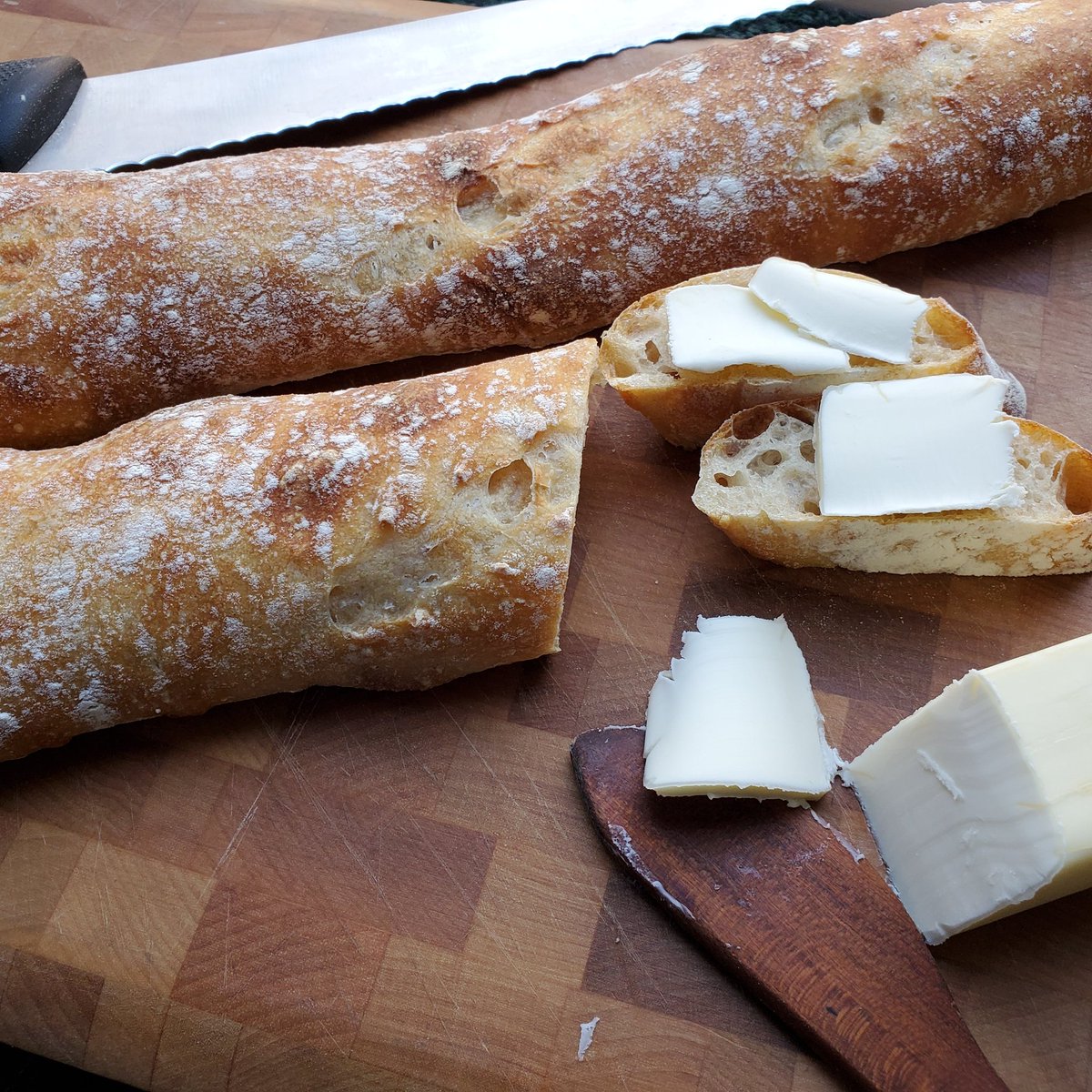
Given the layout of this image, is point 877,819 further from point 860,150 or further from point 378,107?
point 378,107

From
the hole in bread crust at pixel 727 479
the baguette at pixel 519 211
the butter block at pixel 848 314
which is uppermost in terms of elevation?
the baguette at pixel 519 211

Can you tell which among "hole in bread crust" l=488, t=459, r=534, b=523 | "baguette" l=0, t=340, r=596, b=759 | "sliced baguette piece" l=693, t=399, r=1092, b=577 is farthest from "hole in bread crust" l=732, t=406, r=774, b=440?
"hole in bread crust" l=488, t=459, r=534, b=523

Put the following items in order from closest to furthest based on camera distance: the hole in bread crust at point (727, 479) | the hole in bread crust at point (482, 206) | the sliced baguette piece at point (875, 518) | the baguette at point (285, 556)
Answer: the baguette at point (285, 556)
the sliced baguette piece at point (875, 518)
the hole in bread crust at point (727, 479)
the hole in bread crust at point (482, 206)

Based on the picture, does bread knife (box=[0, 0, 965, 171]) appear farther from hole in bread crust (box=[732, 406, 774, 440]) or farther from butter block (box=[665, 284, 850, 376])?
hole in bread crust (box=[732, 406, 774, 440])

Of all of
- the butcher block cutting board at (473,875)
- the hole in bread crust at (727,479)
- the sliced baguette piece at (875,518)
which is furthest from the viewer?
the hole in bread crust at (727,479)

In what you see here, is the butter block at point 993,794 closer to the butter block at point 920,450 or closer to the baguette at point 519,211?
the butter block at point 920,450

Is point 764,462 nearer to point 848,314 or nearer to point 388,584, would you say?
point 848,314

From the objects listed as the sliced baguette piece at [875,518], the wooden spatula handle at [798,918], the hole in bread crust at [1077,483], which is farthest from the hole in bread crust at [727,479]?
the hole in bread crust at [1077,483]
